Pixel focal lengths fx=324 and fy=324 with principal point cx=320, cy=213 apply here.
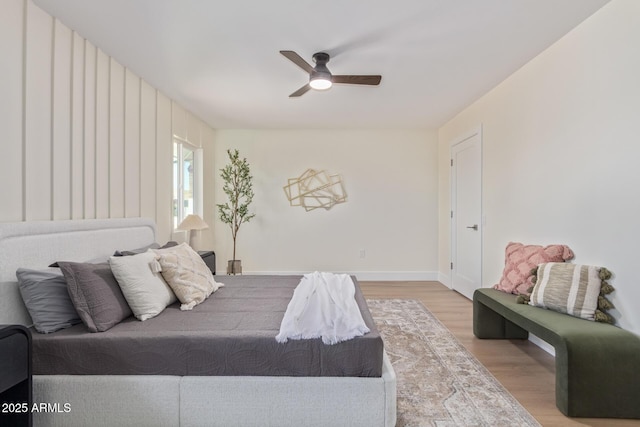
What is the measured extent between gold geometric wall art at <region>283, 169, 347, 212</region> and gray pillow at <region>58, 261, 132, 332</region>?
3.49m

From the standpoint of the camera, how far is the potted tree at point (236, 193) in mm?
4922

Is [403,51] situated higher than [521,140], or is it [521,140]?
[403,51]

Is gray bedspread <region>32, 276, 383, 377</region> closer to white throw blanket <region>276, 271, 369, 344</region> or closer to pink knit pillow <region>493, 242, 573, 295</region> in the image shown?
white throw blanket <region>276, 271, 369, 344</region>

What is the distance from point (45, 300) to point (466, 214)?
4268 mm

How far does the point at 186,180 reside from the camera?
4609mm

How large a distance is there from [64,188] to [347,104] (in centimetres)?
297

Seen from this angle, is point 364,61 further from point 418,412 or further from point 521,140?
point 418,412

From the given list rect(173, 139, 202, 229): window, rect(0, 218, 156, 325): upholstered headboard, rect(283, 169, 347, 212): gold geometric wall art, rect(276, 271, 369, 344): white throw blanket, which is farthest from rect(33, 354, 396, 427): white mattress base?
rect(283, 169, 347, 212): gold geometric wall art

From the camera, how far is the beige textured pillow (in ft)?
7.33

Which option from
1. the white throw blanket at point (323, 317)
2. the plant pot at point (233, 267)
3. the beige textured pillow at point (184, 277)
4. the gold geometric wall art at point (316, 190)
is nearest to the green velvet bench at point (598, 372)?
the white throw blanket at point (323, 317)

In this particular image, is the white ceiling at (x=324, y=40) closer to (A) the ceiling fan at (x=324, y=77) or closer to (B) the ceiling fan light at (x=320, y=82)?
(A) the ceiling fan at (x=324, y=77)

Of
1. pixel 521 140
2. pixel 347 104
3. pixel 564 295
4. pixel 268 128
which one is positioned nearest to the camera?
pixel 564 295

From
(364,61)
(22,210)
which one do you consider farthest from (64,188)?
(364,61)

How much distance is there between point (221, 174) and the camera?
5.27 metres
